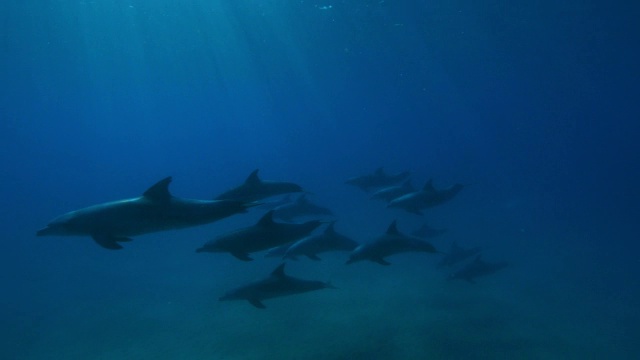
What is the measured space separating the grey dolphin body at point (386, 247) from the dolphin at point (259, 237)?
2.40m

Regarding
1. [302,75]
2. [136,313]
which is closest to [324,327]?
[136,313]

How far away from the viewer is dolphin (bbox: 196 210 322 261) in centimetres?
750

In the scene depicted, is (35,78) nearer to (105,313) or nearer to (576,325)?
(105,313)

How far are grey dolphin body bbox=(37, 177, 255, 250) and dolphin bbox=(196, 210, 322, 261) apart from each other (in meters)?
0.88

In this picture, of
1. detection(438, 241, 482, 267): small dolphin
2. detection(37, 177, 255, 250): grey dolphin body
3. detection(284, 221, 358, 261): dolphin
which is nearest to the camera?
detection(37, 177, 255, 250): grey dolphin body

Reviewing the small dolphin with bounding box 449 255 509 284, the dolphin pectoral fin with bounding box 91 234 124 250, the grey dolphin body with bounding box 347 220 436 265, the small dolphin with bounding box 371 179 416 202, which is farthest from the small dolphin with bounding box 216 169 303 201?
the small dolphin with bounding box 449 255 509 284

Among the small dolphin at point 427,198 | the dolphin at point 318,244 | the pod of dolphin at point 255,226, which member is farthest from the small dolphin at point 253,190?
the small dolphin at point 427,198

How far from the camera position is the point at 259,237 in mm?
Result: 7504

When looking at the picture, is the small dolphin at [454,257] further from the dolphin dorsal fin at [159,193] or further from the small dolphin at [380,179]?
the dolphin dorsal fin at [159,193]

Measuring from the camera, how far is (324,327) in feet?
40.4

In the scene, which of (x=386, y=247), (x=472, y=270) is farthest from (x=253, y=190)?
(x=472, y=270)

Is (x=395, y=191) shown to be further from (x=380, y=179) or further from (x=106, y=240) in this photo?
(x=106, y=240)

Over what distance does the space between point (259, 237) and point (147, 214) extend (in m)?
1.78

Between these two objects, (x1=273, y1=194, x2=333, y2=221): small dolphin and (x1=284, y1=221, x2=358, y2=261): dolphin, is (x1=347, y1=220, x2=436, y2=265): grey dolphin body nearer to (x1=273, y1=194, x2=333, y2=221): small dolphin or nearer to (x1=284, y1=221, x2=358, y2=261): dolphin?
(x1=284, y1=221, x2=358, y2=261): dolphin
